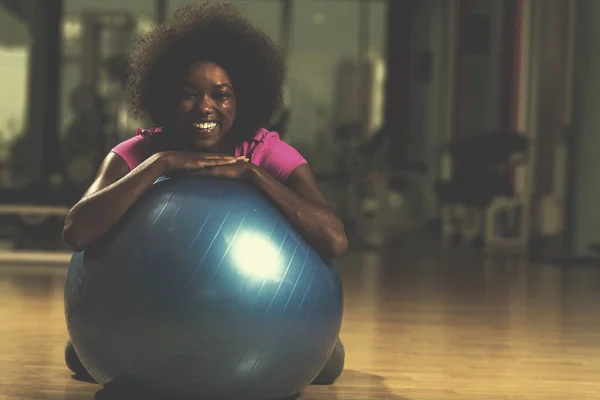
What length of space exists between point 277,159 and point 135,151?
35 centimetres

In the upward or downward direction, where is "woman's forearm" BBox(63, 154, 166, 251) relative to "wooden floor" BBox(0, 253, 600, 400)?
upward

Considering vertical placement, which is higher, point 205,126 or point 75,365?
point 205,126

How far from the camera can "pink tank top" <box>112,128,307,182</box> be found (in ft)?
7.33

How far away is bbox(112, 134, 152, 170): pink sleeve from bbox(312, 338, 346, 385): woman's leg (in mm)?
757

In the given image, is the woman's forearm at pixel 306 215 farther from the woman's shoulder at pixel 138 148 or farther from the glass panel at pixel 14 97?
the glass panel at pixel 14 97

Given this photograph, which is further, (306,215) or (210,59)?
(210,59)

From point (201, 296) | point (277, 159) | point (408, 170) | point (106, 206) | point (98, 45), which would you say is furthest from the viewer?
→ point (408, 170)

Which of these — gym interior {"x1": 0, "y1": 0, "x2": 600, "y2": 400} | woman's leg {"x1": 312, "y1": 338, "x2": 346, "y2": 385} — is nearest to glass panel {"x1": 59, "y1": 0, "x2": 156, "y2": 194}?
gym interior {"x1": 0, "y1": 0, "x2": 600, "y2": 400}

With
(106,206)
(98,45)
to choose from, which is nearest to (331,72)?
(98,45)

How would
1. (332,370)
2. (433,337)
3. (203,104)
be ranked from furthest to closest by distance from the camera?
(433,337) < (332,370) < (203,104)

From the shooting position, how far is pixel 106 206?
2012 millimetres

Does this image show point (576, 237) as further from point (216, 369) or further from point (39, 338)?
point (216, 369)

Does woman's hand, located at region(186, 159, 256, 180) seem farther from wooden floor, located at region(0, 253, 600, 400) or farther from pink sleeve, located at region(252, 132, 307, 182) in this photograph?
wooden floor, located at region(0, 253, 600, 400)

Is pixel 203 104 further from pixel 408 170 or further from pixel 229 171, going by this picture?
pixel 408 170
